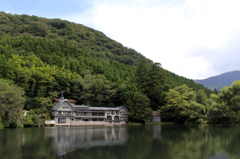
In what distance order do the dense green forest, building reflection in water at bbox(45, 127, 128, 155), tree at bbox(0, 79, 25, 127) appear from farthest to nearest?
the dense green forest, tree at bbox(0, 79, 25, 127), building reflection in water at bbox(45, 127, 128, 155)

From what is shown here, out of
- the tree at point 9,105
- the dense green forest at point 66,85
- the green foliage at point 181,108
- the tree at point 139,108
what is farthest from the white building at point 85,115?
the tree at point 9,105

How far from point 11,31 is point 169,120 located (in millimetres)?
101811

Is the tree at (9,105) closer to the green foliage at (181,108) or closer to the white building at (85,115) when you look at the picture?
the white building at (85,115)

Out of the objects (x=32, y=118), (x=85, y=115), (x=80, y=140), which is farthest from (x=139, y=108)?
(x=80, y=140)

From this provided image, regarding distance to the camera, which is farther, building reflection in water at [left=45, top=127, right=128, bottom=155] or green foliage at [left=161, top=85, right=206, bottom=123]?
green foliage at [left=161, top=85, right=206, bottom=123]

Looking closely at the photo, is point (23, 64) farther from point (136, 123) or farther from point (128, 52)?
point (128, 52)

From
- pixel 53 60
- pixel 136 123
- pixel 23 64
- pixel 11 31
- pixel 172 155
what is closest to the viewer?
pixel 172 155

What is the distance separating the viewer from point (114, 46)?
473 feet

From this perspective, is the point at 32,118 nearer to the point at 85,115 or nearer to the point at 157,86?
the point at 85,115

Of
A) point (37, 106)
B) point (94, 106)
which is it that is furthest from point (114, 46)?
point (37, 106)

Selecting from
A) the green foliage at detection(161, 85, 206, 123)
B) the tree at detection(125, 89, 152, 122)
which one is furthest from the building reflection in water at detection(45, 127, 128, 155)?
the green foliage at detection(161, 85, 206, 123)

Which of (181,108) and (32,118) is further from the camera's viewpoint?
(181,108)

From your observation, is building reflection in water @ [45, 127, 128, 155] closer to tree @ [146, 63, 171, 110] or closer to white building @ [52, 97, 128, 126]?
white building @ [52, 97, 128, 126]

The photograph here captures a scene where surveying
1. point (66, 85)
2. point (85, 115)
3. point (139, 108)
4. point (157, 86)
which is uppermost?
point (66, 85)
